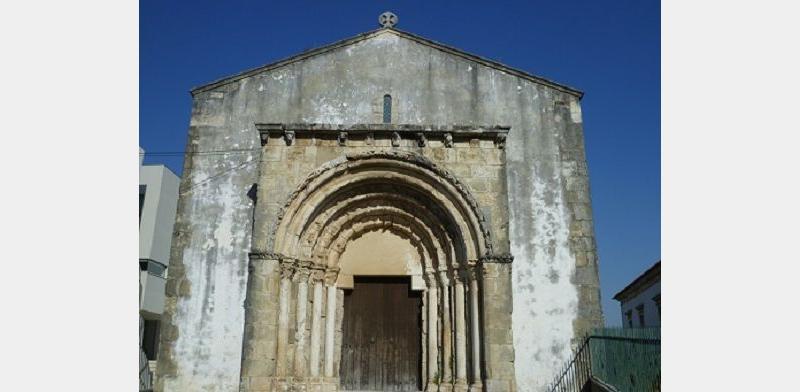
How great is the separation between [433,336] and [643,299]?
51.4ft

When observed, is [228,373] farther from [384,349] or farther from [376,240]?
[376,240]

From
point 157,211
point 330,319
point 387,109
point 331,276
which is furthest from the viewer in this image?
point 157,211

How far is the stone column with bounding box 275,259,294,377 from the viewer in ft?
27.9

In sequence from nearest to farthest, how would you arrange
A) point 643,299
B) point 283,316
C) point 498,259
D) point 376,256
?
point 498,259 → point 283,316 → point 376,256 → point 643,299

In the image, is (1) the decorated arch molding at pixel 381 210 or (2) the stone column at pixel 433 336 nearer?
(1) the decorated arch molding at pixel 381 210

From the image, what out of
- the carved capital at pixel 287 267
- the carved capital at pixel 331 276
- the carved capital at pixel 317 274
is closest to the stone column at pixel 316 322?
the carved capital at pixel 317 274

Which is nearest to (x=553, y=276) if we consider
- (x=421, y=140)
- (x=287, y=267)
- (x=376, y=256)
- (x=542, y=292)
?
(x=542, y=292)

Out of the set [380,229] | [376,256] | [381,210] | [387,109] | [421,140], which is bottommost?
[376,256]

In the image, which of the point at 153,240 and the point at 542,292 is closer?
the point at 542,292

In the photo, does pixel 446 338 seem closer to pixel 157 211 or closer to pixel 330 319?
pixel 330 319

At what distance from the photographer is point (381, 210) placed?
389 inches

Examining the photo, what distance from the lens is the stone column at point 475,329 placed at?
8.42 m

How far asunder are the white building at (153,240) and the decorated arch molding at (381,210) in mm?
10787

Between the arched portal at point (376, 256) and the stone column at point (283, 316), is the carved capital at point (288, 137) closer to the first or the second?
the arched portal at point (376, 256)
